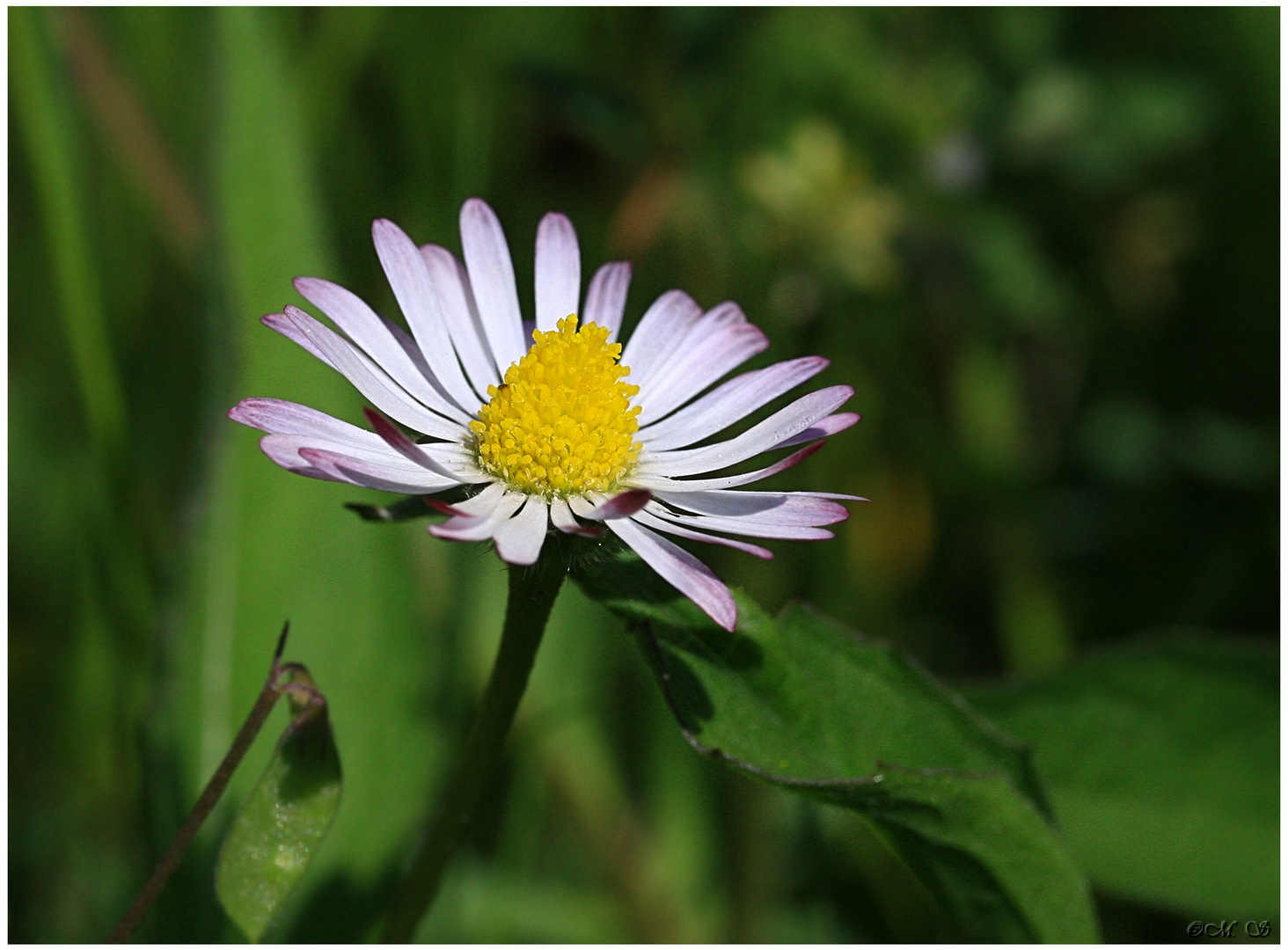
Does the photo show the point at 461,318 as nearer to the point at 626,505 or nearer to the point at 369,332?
the point at 369,332

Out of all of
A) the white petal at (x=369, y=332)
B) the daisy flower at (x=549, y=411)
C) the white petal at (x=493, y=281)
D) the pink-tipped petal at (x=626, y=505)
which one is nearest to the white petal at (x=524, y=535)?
the daisy flower at (x=549, y=411)

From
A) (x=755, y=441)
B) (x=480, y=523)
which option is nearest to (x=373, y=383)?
(x=480, y=523)

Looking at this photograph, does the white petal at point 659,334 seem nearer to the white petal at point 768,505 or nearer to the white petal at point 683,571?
the white petal at point 768,505

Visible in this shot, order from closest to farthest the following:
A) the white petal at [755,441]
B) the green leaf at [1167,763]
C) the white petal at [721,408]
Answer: the white petal at [755,441], the white petal at [721,408], the green leaf at [1167,763]

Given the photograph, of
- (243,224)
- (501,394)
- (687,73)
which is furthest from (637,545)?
(687,73)

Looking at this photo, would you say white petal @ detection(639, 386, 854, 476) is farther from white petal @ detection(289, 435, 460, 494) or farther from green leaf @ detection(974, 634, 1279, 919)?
green leaf @ detection(974, 634, 1279, 919)

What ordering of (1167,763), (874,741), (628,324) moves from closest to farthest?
(874,741) < (1167,763) < (628,324)

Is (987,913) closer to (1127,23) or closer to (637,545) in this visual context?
(637,545)
